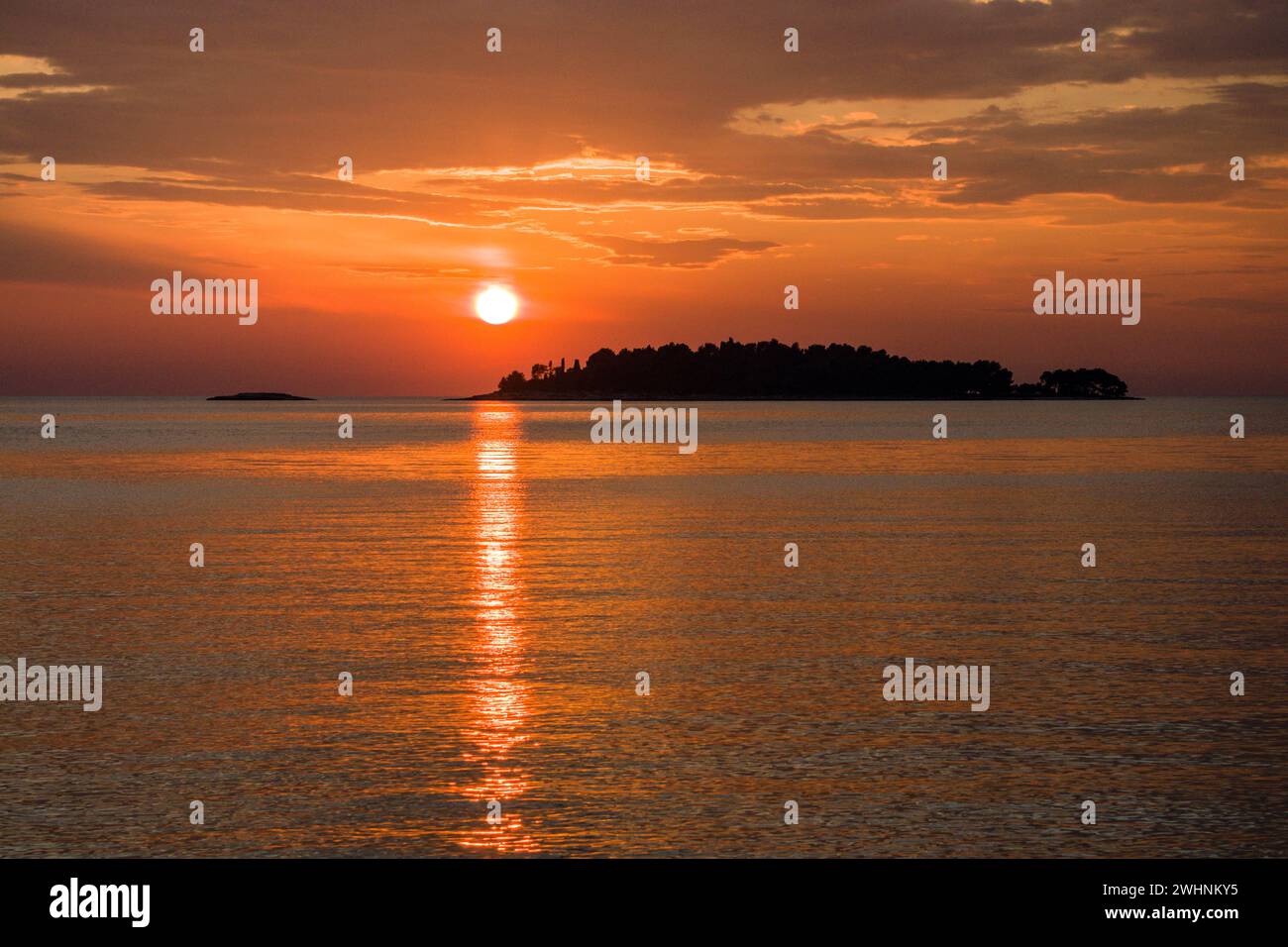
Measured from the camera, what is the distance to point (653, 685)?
67.8 feet

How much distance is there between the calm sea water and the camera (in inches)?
565

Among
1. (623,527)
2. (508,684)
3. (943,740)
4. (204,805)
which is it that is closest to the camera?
(204,805)

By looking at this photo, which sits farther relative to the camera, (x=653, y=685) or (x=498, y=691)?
(x=653, y=685)

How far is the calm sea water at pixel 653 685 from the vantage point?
1435 cm

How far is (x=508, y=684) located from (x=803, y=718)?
15.8ft

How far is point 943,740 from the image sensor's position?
1767cm
